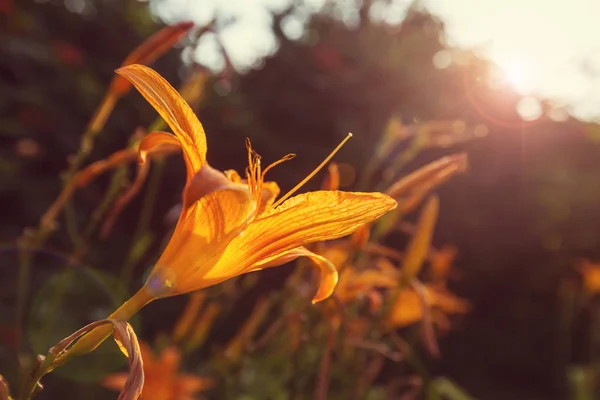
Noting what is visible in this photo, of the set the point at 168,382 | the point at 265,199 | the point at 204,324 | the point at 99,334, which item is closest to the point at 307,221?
the point at 265,199

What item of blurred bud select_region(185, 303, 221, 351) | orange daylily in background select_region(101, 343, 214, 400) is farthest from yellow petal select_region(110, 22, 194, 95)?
orange daylily in background select_region(101, 343, 214, 400)

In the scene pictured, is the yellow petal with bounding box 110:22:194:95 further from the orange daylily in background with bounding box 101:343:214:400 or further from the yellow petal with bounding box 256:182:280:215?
the orange daylily in background with bounding box 101:343:214:400

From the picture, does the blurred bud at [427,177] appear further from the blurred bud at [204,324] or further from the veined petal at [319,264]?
the blurred bud at [204,324]

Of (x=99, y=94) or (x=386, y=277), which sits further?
(x=99, y=94)

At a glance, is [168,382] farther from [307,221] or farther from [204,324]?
[307,221]

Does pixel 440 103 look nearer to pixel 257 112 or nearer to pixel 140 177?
pixel 257 112

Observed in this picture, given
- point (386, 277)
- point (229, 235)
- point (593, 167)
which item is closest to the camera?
point (229, 235)

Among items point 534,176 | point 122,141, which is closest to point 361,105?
point 534,176
